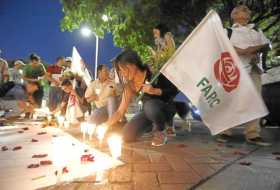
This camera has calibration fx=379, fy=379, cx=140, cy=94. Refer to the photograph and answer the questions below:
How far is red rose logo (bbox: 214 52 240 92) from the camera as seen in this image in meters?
4.61

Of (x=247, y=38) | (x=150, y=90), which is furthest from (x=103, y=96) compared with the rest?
(x=247, y=38)

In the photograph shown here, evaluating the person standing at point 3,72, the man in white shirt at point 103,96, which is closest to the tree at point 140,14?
the person standing at point 3,72

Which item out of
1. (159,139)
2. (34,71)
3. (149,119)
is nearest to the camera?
(159,139)

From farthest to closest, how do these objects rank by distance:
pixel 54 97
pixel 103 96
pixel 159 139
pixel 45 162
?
pixel 54 97
pixel 103 96
pixel 159 139
pixel 45 162

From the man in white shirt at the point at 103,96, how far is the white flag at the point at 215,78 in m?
2.15

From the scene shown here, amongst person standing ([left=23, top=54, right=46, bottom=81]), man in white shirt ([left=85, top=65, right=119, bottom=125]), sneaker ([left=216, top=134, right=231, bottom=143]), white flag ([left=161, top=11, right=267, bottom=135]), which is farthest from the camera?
person standing ([left=23, top=54, right=46, bottom=81])

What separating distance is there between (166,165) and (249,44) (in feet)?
7.77

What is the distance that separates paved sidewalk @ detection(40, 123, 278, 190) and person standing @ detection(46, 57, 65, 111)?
5.03 m

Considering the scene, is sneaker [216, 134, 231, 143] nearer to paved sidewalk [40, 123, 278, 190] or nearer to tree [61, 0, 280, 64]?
paved sidewalk [40, 123, 278, 190]

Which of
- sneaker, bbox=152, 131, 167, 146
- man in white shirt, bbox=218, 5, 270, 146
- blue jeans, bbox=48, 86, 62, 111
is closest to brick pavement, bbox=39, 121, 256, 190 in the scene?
sneaker, bbox=152, 131, 167, 146

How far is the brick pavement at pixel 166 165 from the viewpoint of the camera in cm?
313

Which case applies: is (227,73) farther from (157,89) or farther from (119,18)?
(119,18)

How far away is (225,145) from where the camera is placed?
5.43 m

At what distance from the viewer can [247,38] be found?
17.6 ft
